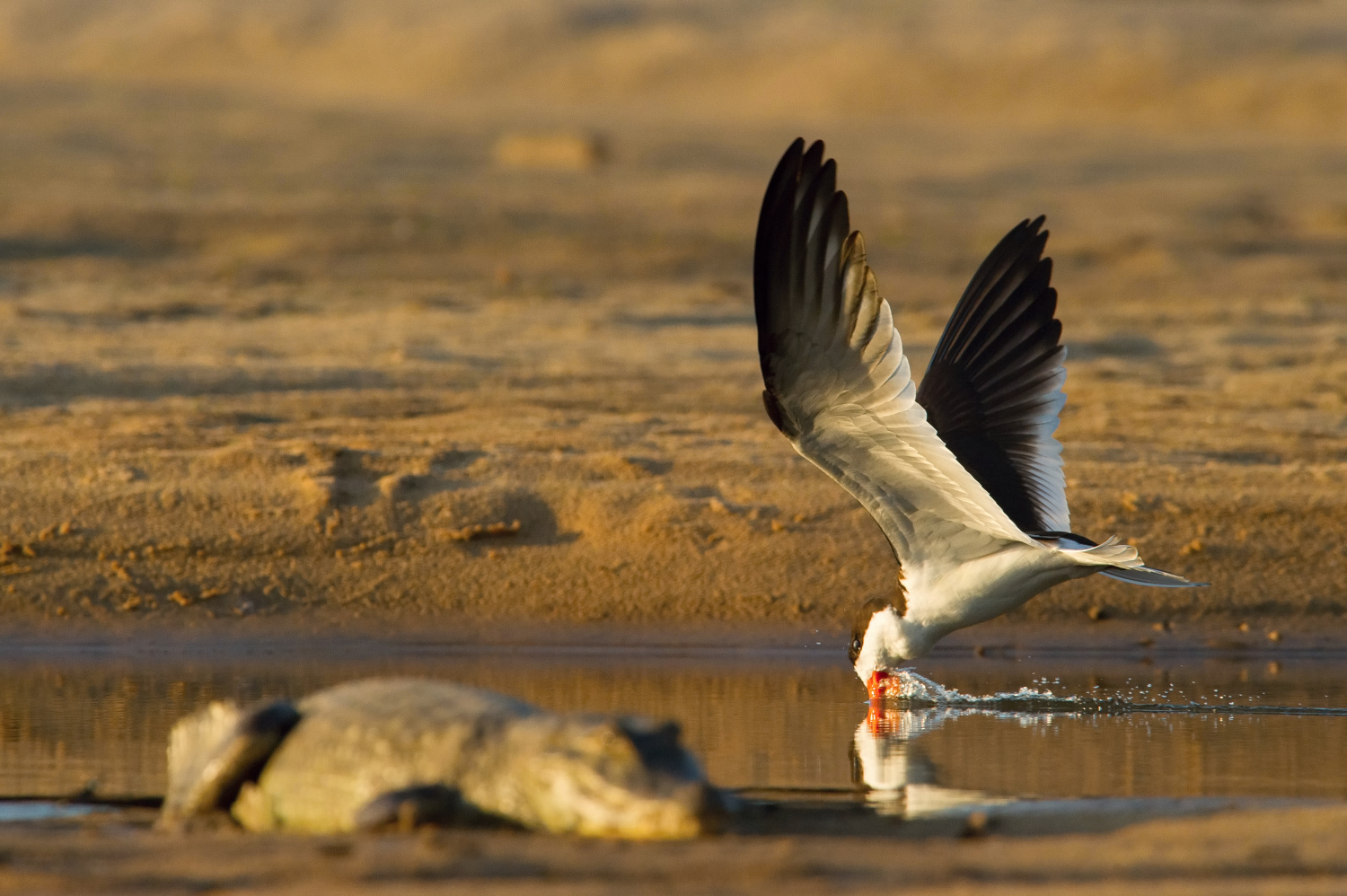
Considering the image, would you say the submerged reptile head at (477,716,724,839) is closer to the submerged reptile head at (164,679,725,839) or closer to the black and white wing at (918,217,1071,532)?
the submerged reptile head at (164,679,725,839)

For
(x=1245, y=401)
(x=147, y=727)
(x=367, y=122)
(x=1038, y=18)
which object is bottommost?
(x=147, y=727)

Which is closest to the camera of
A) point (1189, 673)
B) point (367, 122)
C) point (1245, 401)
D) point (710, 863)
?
point (710, 863)

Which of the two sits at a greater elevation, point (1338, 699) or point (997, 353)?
point (997, 353)

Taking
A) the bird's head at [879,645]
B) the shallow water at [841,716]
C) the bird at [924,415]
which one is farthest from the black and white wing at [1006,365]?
the shallow water at [841,716]

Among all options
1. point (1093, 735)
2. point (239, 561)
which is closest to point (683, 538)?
point (239, 561)

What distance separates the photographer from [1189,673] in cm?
891

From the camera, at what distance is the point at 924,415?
6.72 metres

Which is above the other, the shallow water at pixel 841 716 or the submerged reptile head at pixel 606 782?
the submerged reptile head at pixel 606 782

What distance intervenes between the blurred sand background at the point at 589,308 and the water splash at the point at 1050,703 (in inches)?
57.8

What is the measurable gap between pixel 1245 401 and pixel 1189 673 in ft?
15.2

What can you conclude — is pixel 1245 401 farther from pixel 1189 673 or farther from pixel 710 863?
pixel 710 863

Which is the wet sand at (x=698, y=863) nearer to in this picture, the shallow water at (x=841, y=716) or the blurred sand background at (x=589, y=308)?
the shallow water at (x=841, y=716)

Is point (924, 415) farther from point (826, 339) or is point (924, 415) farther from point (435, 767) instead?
point (435, 767)

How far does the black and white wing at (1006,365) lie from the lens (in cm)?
792
